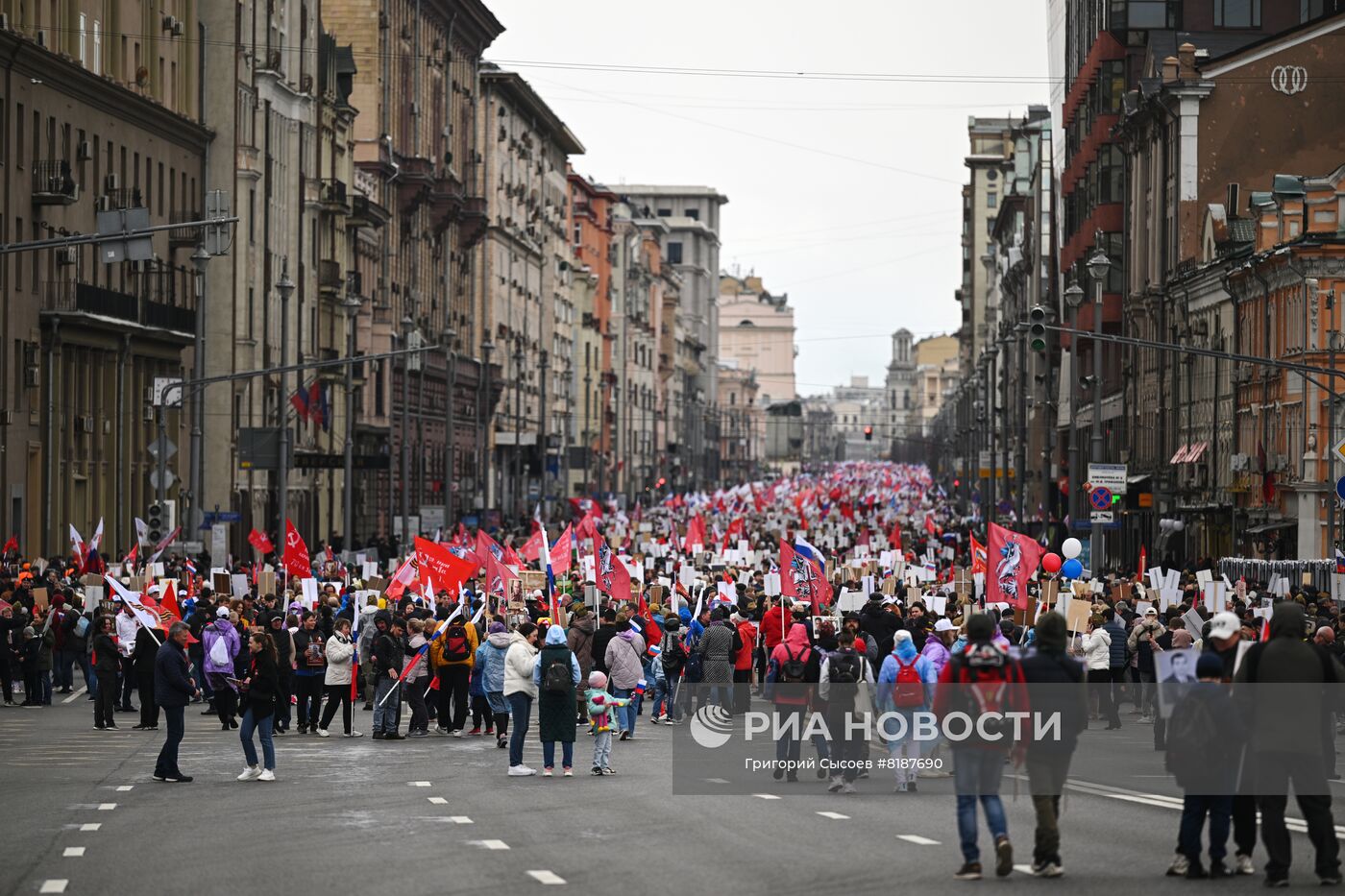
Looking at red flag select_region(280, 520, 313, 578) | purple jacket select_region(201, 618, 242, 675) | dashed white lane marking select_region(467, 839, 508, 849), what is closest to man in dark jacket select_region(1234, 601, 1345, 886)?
dashed white lane marking select_region(467, 839, 508, 849)

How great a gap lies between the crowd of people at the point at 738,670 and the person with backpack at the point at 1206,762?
12mm

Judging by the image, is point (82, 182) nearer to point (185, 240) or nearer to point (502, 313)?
point (185, 240)

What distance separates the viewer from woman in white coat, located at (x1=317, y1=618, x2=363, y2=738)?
2666 centimetres

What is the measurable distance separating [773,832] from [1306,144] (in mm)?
48890

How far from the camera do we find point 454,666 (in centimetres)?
2709

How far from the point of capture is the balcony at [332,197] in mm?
76062

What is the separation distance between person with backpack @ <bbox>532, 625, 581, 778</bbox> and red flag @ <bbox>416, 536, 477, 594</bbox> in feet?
44.3

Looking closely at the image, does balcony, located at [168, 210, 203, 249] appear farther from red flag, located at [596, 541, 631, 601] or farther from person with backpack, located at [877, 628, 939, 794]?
person with backpack, located at [877, 628, 939, 794]

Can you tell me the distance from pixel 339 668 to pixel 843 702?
7.81 meters

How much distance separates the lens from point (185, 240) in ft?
208

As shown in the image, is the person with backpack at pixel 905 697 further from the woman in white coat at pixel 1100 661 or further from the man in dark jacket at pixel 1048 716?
the woman in white coat at pixel 1100 661

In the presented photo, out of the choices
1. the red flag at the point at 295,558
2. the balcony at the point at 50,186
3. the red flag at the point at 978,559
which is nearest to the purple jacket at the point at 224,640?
the red flag at the point at 295,558

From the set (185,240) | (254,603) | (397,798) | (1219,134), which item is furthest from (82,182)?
(397,798)

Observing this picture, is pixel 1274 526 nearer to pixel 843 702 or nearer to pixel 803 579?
pixel 803 579
